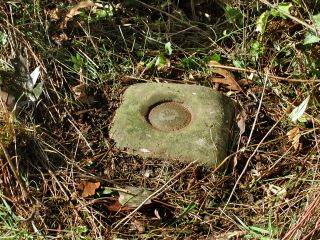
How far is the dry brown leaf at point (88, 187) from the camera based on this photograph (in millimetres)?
2627

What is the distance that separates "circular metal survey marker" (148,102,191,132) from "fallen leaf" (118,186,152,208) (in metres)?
0.37

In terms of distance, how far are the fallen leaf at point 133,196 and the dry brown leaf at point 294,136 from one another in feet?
2.58

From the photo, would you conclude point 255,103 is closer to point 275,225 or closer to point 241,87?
point 241,87

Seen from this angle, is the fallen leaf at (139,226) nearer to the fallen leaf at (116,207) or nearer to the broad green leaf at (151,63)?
the fallen leaf at (116,207)

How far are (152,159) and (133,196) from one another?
0.23 m

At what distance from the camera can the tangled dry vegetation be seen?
8.39 ft

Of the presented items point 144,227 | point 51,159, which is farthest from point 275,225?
point 51,159

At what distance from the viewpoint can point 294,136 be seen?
2936 mm

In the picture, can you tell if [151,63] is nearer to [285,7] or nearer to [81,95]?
[81,95]

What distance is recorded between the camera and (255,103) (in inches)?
124

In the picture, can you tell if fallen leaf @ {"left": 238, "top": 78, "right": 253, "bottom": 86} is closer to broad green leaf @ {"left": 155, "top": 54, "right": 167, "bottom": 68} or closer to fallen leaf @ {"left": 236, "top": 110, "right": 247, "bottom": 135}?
fallen leaf @ {"left": 236, "top": 110, "right": 247, "bottom": 135}

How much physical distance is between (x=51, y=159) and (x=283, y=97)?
4.19ft

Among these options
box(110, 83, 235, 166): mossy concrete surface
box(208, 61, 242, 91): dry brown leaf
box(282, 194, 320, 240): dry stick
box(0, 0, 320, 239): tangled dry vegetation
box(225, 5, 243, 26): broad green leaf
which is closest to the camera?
box(282, 194, 320, 240): dry stick

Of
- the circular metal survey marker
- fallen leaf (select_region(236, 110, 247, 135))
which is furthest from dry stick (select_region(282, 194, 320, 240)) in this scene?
the circular metal survey marker
